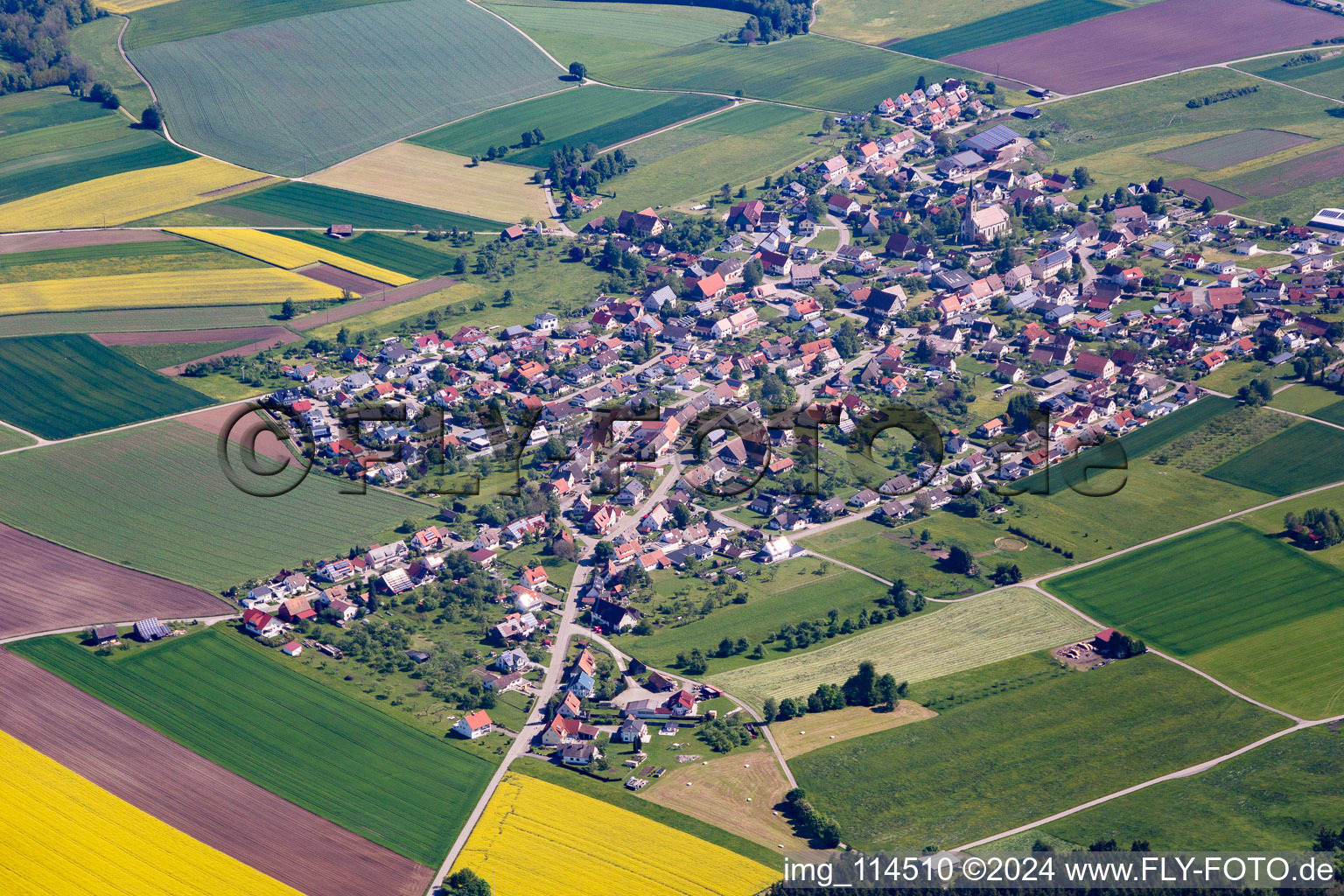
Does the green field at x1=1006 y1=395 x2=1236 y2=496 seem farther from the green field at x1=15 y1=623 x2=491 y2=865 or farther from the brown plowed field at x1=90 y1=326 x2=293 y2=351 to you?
the brown plowed field at x1=90 y1=326 x2=293 y2=351

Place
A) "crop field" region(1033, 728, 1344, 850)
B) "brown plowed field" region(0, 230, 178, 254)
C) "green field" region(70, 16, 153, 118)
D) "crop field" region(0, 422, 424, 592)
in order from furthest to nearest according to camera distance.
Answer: "green field" region(70, 16, 153, 118)
"brown plowed field" region(0, 230, 178, 254)
"crop field" region(0, 422, 424, 592)
"crop field" region(1033, 728, 1344, 850)

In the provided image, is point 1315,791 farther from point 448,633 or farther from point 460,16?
point 460,16

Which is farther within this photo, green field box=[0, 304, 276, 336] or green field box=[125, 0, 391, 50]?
green field box=[125, 0, 391, 50]

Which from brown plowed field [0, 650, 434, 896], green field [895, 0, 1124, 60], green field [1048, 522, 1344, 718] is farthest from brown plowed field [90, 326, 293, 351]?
green field [895, 0, 1124, 60]

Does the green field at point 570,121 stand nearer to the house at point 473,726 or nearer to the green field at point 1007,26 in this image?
the green field at point 1007,26

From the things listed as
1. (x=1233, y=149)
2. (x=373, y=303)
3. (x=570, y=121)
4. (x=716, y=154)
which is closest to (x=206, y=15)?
(x=570, y=121)

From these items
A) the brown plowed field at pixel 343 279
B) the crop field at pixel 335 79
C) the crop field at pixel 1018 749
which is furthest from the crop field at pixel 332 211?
the crop field at pixel 1018 749
